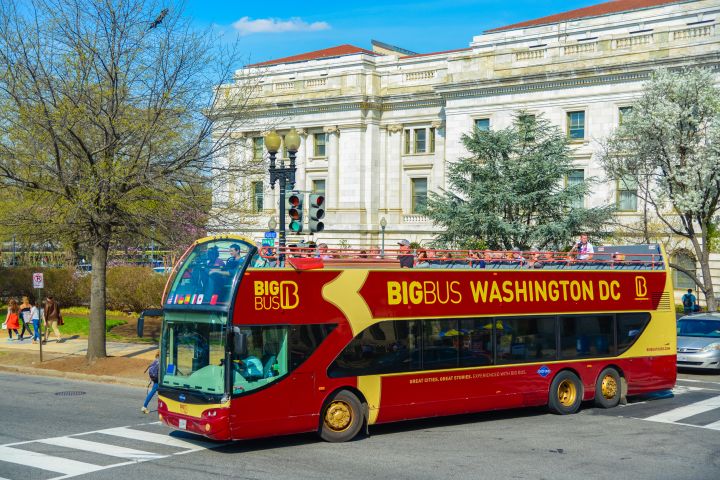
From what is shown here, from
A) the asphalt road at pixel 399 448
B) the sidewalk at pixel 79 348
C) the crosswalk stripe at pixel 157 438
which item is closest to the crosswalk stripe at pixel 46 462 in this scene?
the asphalt road at pixel 399 448

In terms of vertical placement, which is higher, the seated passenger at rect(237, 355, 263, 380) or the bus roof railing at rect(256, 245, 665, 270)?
the bus roof railing at rect(256, 245, 665, 270)

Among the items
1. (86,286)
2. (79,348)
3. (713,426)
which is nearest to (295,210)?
(713,426)

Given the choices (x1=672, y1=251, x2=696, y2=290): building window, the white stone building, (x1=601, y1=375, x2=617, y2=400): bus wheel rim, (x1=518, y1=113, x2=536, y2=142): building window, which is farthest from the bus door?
(x1=672, y1=251, x2=696, y2=290): building window

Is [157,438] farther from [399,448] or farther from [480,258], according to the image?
[480,258]

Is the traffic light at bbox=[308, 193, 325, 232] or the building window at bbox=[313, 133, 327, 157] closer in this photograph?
the traffic light at bbox=[308, 193, 325, 232]

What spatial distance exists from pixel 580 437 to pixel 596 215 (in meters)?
23.1

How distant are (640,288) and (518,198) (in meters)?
17.4

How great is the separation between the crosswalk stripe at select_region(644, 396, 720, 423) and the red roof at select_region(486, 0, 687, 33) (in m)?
53.4

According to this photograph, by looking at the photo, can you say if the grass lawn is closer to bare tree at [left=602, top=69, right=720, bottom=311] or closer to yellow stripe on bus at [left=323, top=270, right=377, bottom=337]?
bare tree at [left=602, top=69, right=720, bottom=311]

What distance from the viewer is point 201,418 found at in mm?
14164

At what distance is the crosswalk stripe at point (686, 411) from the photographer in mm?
18578

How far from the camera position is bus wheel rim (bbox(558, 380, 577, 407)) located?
1895cm

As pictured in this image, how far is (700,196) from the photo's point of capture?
33.6m

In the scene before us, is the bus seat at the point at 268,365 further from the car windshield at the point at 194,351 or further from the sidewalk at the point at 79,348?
the sidewalk at the point at 79,348
